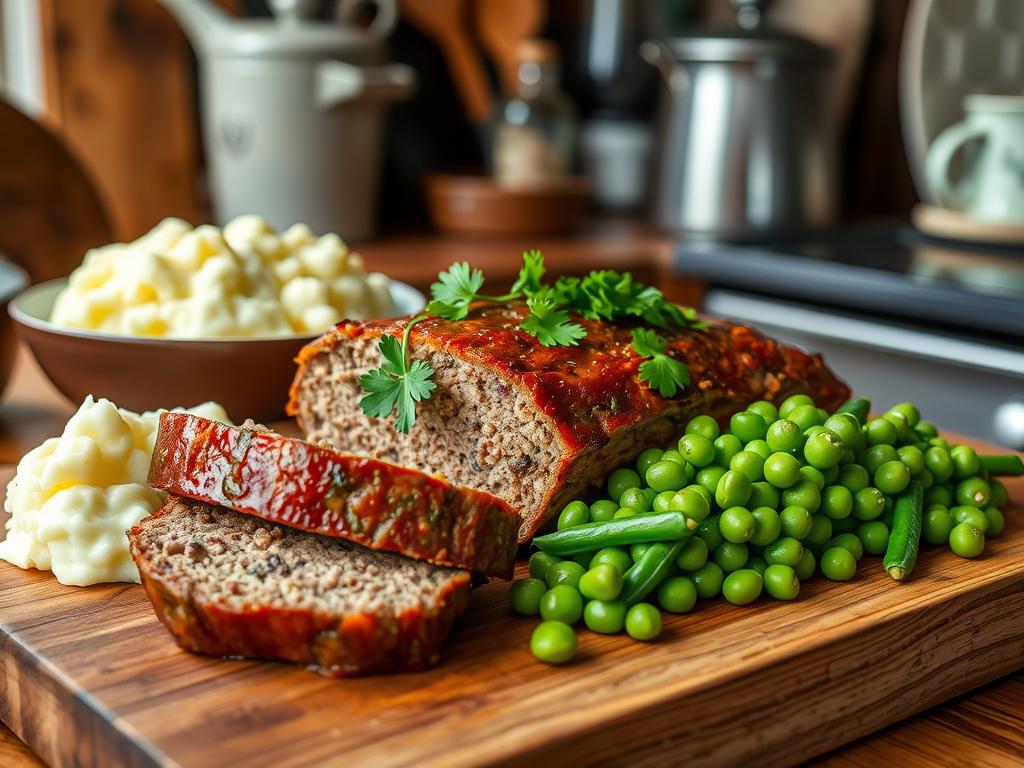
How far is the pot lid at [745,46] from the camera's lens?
154 inches

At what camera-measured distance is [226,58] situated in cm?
386

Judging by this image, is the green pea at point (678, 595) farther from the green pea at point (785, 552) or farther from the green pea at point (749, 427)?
the green pea at point (749, 427)

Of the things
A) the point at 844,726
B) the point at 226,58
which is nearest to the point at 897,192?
the point at 226,58

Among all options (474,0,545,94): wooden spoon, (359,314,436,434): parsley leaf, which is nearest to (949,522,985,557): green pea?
(359,314,436,434): parsley leaf

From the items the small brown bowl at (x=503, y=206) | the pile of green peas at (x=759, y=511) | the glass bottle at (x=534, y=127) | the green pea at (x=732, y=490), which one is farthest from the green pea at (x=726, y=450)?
the glass bottle at (x=534, y=127)

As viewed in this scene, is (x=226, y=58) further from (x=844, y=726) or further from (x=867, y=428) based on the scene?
(x=844, y=726)

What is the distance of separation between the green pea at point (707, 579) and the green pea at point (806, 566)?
4.5 inches

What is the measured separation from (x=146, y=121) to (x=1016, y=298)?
9.71ft

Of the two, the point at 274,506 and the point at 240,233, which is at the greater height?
the point at 240,233

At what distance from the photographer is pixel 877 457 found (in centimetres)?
171

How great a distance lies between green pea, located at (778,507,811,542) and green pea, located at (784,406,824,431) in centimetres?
18

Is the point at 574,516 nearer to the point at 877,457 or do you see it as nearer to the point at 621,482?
the point at 621,482

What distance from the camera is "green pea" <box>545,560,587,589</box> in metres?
1.52

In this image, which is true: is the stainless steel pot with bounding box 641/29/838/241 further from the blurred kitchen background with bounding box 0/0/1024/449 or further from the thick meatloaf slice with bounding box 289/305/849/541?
the thick meatloaf slice with bounding box 289/305/849/541
